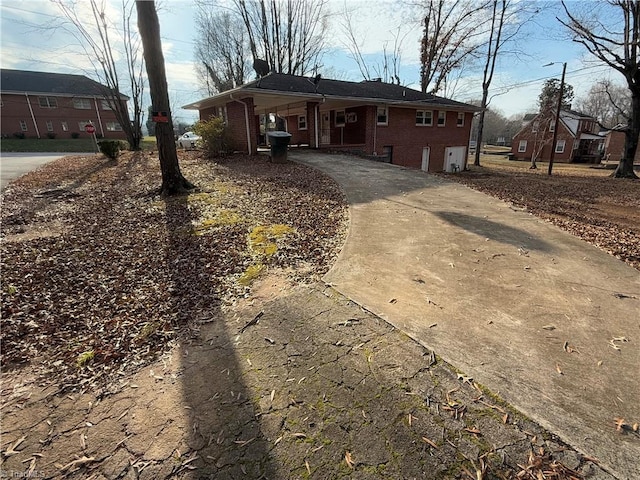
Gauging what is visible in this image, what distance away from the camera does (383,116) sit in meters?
18.2

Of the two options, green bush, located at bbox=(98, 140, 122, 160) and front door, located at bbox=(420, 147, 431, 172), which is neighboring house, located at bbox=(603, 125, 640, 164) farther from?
green bush, located at bbox=(98, 140, 122, 160)

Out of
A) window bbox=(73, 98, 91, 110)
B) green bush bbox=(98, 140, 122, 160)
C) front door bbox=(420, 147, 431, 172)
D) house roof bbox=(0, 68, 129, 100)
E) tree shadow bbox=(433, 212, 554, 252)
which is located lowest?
tree shadow bbox=(433, 212, 554, 252)

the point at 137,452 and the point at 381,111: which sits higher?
the point at 381,111

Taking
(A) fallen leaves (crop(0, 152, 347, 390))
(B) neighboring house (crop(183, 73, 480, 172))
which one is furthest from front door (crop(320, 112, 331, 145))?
(A) fallen leaves (crop(0, 152, 347, 390))

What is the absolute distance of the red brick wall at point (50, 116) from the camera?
1257 inches

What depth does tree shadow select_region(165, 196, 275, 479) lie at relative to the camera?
71.4 inches

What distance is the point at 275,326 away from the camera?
118 inches

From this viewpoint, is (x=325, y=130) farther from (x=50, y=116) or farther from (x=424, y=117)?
(x=50, y=116)

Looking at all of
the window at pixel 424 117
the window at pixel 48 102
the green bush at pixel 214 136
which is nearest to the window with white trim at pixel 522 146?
the window at pixel 424 117

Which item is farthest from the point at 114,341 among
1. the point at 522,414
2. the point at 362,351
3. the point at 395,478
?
the point at 522,414

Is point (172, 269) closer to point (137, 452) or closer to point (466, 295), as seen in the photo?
point (137, 452)

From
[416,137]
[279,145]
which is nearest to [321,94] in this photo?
[279,145]

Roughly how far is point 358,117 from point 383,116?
4.69ft

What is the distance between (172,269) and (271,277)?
53.9 inches
